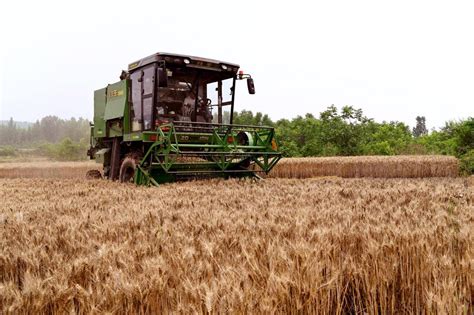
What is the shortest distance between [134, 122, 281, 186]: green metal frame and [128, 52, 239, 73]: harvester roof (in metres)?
1.59

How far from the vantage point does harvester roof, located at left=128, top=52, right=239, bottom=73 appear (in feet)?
32.8

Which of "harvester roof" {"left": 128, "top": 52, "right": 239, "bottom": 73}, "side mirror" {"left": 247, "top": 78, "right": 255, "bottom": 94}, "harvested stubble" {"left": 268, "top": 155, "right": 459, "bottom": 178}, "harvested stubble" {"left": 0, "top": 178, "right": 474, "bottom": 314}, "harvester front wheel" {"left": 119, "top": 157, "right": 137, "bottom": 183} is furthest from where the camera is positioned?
"harvested stubble" {"left": 268, "top": 155, "right": 459, "bottom": 178}

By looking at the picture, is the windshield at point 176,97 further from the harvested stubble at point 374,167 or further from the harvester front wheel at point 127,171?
the harvested stubble at point 374,167

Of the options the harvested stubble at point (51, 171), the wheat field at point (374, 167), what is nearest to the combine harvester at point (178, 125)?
the wheat field at point (374, 167)

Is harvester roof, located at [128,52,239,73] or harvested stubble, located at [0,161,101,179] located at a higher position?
harvester roof, located at [128,52,239,73]

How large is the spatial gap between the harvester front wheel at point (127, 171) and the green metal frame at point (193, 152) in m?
0.66

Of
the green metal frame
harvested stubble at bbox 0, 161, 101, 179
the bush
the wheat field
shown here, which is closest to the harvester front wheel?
the green metal frame

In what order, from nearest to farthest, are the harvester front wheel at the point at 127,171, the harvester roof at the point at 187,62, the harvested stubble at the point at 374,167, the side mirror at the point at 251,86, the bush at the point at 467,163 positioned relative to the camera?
the harvester roof at the point at 187,62
the harvester front wheel at the point at 127,171
the side mirror at the point at 251,86
the bush at the point at 467,163
the harvested stubble at the point at 374,167

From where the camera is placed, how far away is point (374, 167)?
766 inches

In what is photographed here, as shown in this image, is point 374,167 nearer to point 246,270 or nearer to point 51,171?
point 246,270

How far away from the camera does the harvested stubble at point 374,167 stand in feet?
60.2

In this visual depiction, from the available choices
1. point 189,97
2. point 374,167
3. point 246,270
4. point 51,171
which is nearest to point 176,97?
point 189,97

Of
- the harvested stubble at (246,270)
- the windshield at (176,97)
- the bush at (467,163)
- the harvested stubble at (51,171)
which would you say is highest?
the windshield at (176,97)

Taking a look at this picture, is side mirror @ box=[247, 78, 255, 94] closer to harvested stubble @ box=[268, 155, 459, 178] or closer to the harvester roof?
the harvester roof
